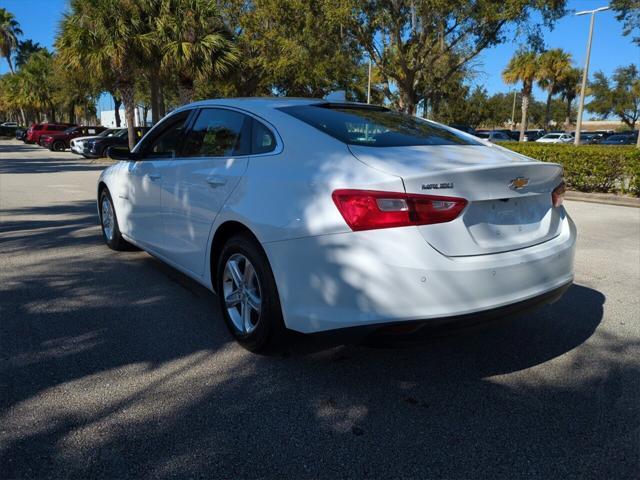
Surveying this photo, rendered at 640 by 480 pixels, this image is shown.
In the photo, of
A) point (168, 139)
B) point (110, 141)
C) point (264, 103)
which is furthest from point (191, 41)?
point (264, 103)

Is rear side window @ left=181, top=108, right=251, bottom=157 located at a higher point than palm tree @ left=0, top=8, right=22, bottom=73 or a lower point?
lower

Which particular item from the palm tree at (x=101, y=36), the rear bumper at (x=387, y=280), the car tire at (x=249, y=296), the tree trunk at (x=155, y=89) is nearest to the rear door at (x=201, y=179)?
the car tire at (x=249, y=296)

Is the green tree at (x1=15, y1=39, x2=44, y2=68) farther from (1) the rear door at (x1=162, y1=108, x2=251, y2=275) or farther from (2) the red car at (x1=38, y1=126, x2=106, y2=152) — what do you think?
(1) the rear door at (x1=162, y1=108, x2=251, y2=275)

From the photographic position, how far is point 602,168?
11.5m

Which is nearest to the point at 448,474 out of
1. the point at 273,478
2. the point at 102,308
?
the point at 273,478

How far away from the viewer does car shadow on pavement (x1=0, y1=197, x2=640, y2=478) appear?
234 centimetres

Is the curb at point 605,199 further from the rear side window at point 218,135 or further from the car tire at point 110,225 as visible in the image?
the rear side window at point 218,135

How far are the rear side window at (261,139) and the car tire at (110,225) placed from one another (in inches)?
106

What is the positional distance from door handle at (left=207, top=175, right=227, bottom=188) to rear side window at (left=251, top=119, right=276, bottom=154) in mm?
269

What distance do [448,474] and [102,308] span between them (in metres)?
2.95

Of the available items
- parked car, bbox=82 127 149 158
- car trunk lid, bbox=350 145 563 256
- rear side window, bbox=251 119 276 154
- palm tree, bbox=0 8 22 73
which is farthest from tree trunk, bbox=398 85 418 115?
palm tree, bbox=0 8 22 73

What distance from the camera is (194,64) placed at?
64.2ft

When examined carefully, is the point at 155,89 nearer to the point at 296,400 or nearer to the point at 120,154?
the point at 120,154

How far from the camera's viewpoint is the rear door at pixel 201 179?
345 cm
